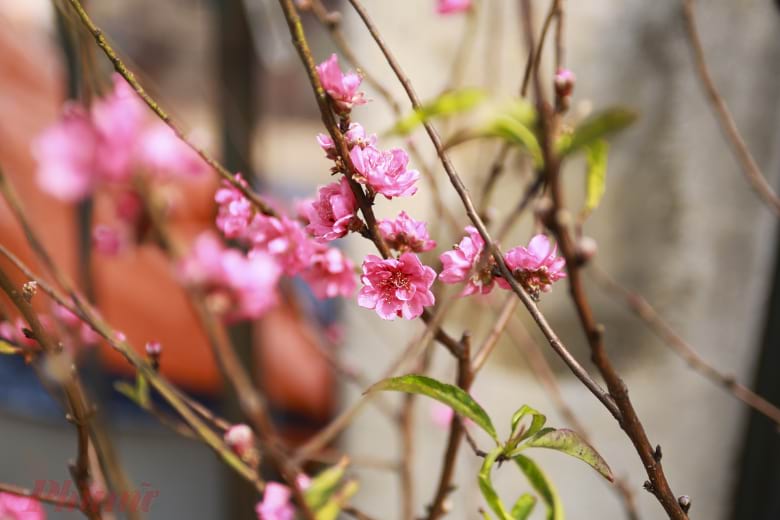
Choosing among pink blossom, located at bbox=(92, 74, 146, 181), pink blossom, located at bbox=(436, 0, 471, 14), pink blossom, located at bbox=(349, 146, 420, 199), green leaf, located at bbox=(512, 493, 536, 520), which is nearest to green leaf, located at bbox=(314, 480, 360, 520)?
green leaf, located at bbox=(512, 493, 536, 520)

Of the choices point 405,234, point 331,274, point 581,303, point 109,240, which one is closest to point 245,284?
point 109,240

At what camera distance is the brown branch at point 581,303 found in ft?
0.71

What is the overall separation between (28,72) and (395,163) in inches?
85.7

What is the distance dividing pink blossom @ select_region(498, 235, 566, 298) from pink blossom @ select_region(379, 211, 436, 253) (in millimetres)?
44

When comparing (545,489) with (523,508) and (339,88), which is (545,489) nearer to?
(523,508)

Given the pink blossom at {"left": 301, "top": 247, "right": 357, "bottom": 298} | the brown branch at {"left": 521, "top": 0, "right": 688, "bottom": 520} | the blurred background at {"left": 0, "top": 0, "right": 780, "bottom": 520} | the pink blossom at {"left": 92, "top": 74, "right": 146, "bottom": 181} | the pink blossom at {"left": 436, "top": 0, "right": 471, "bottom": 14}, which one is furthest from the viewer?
the blurred background at {"left": 0, "top": 0, "right": 780, "bottom": 520}

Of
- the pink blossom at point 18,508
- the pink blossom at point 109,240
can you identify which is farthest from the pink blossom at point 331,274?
the pink blossom at point 109,240

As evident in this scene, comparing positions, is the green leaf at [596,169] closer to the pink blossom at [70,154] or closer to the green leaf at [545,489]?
the green leaf at [545,489]

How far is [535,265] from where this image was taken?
32 cm

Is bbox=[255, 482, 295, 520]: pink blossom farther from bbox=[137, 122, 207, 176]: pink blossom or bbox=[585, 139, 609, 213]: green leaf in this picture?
bbox=[137, 122, 207, 176]: pink blossom

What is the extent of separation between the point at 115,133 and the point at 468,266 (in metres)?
0.39

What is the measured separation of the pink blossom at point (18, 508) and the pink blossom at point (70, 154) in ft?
0.96

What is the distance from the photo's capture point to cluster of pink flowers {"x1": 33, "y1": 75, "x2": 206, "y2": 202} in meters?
0.56

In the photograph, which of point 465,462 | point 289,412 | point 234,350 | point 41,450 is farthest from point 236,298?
point 41,450
